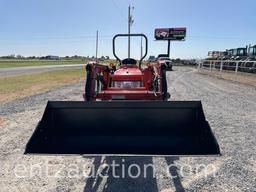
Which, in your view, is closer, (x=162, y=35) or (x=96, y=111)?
(x=96, y=111)

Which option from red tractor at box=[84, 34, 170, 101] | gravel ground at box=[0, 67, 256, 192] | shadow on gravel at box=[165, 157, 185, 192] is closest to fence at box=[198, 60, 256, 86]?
red tractor at box=[84, 34, 170, 101]

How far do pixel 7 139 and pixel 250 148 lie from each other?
456cm

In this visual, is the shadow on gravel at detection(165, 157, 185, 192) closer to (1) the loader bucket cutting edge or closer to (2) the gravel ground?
(2) the gravel ground

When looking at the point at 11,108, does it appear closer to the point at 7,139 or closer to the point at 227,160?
the point at 7,139

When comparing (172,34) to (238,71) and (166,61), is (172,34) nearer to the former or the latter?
(238,71)

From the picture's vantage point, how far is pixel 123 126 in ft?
11.9

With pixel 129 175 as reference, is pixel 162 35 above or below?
above

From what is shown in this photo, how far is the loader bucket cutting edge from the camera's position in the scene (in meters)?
3.45

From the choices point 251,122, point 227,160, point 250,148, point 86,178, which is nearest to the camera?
point 86,178

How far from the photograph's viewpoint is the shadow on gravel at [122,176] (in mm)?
3285

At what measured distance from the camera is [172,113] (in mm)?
3570

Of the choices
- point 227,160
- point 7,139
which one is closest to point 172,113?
point 227,160

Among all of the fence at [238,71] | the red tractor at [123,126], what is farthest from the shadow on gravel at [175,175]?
the fence at [238,71]

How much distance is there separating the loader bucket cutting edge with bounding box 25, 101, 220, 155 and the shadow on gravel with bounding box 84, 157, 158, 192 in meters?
0.43
